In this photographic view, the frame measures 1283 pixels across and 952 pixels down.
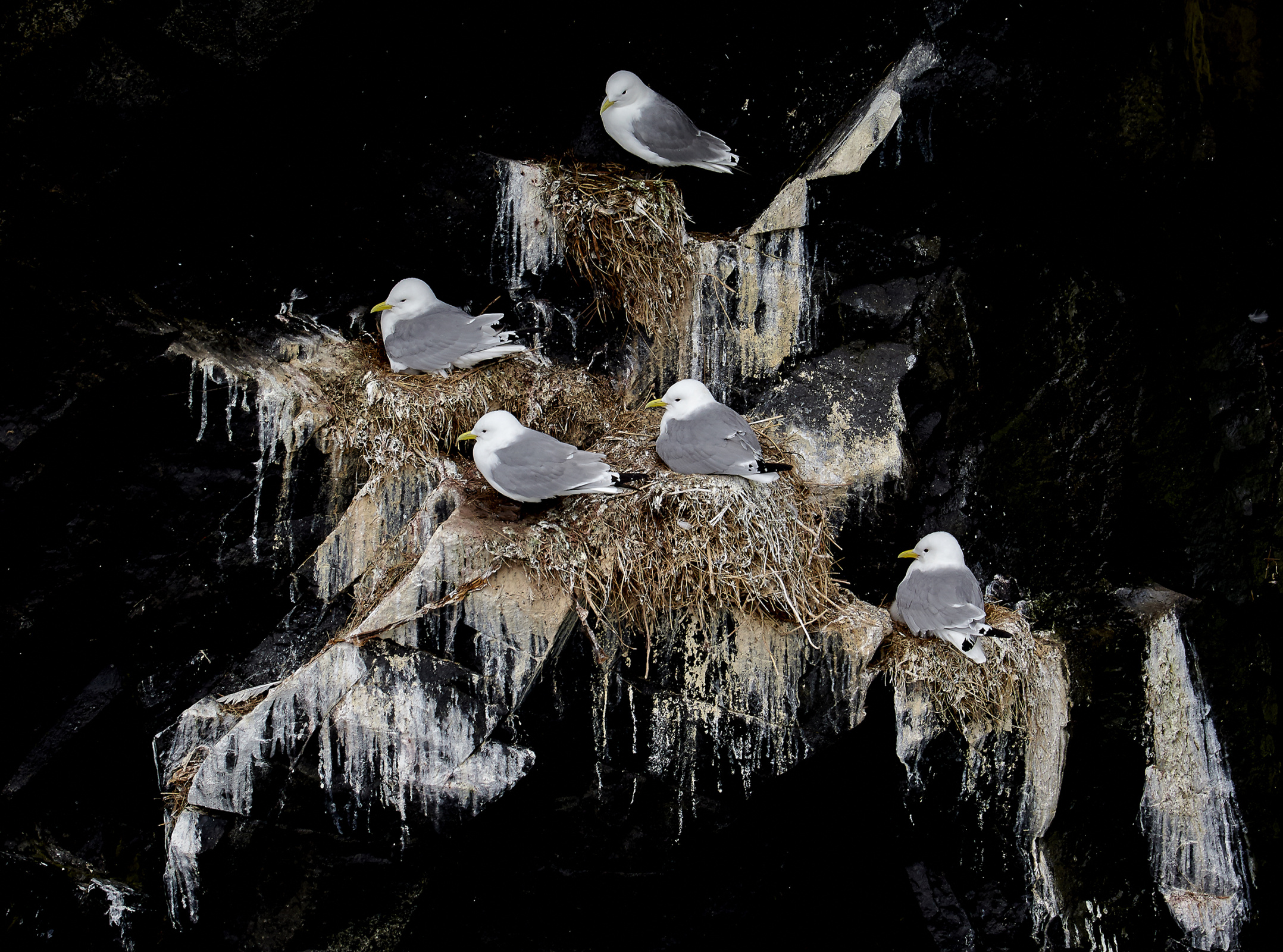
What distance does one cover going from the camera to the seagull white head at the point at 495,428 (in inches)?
168

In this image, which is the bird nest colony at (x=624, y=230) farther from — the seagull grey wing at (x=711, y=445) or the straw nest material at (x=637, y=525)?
the seagull grey wing at (x=711, y=445)

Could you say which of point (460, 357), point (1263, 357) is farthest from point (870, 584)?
point (1263, 357)

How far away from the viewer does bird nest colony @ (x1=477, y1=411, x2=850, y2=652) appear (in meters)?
4.11

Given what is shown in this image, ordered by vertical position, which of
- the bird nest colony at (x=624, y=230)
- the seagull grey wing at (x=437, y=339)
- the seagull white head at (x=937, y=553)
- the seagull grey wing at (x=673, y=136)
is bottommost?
the seagull white head at (x=937, y=553)

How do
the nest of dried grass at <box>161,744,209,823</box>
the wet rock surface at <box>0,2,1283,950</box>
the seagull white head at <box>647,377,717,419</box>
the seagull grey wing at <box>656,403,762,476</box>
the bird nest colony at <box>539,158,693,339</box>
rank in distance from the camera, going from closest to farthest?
the wet rock surface at <box>0,2,1283,950</box>, the nest of dried grass at <box>161,744,209,823</box>, the seagull grey wing at <box>656,403,762,476</box>, the seagull white head at <box>647,377,717,419</box>, the bird nest colony at <box>539,158,693,339</box>

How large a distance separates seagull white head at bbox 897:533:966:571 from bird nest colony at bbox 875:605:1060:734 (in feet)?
1.11

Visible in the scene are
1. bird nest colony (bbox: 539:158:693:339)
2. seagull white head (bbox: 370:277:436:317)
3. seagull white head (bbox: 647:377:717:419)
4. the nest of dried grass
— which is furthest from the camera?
bird nest colony (bbox: 539:158:693:339)

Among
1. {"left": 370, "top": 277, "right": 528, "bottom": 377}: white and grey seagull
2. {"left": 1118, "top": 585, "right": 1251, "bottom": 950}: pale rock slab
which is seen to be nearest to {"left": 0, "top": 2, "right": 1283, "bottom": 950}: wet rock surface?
{"left": 1118, "top": 585, "right": 1251, "bottom": 950}: pale rock slab

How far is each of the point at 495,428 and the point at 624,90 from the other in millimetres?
1858

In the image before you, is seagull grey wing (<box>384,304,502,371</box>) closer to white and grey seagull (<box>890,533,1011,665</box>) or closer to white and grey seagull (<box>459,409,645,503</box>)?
white and grey seagull (<box>459,409,645,503</box>)

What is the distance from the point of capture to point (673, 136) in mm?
4699

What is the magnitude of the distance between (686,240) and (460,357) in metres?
1.38

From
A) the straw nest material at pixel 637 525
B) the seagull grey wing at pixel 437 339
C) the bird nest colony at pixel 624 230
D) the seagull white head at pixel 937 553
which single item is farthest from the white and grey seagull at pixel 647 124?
the seagull white head at pixel 937 553

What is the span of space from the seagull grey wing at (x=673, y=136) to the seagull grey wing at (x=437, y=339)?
46.6 inches
